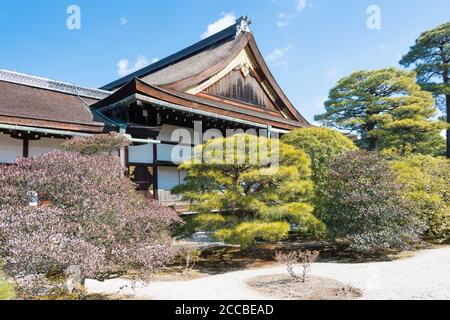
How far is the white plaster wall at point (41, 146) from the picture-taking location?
868cm

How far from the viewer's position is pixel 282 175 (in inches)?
318

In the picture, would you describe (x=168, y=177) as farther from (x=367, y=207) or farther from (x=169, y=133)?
(x=367, y=207)

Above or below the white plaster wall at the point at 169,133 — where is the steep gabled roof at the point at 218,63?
above

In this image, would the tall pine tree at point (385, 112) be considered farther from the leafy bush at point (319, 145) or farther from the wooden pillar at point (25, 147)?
the wooden pillar at point (25, 147)

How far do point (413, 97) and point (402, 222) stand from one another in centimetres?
1331

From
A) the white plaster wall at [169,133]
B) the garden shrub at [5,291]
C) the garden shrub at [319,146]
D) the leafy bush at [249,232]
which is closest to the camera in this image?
the garden shrub at [5,291]

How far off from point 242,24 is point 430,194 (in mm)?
12068

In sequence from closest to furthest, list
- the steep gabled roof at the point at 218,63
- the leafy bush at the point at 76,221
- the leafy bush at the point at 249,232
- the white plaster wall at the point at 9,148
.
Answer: the leafy bush at the point at 76,221 < the leafy bush at the point at 249,232 < the white plaster wall at the point at 9,148 < the steep gabled roof at the point at 218,63

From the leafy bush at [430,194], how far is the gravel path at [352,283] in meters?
2.02

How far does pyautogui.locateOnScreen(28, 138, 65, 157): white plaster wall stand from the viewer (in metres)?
8.68

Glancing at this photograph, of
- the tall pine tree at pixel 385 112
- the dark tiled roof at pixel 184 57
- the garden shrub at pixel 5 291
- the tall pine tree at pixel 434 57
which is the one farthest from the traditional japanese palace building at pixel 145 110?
the tall pine tree at pixel 434 57

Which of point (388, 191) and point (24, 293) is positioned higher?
point (388, 191)
